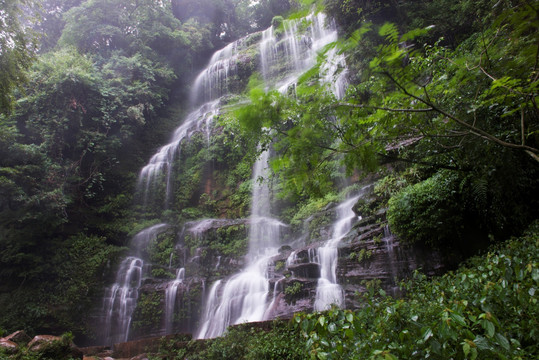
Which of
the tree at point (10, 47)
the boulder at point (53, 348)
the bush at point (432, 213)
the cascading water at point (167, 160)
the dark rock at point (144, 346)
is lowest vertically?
the dark rock at point (144, 346)

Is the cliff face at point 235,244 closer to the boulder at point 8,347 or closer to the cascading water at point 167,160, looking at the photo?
the cascading water at point 167,160

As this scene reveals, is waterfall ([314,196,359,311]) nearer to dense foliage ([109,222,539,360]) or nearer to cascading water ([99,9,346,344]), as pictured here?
cascading water ([99,9,346,344])

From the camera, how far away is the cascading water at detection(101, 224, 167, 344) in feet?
32.0

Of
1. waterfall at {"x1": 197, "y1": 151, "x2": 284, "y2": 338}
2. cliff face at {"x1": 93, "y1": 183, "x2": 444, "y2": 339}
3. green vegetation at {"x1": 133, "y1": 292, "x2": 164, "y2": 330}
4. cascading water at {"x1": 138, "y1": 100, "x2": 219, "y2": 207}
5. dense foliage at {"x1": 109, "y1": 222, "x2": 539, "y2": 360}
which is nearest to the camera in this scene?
dense foliage at {"x1": 109, "y1": 222, "x2": 539, "y2": 360}

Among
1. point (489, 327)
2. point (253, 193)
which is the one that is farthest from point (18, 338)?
point (253, 193)

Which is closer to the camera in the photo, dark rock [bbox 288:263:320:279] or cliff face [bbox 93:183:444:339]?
cliff face [bbox 93:183:444:339]

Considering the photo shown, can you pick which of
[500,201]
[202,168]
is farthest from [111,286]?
[500,201]

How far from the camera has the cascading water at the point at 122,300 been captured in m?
9.77

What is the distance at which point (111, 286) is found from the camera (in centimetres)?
1060

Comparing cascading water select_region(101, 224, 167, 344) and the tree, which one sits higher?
the tree

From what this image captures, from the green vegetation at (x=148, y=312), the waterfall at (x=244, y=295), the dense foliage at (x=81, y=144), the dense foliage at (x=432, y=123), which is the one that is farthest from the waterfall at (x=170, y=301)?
the dense foliage at (x=432, y=123)

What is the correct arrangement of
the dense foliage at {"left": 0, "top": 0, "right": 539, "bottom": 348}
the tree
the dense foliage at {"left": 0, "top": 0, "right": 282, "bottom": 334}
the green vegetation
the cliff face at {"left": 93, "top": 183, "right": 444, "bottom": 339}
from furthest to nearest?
the dense foliage at {"left": 0, "top": 0, "right": 282, "bottom": 334}, the green vegetation, the cliff face at {"left": 93, "top": 183, "right": 444, "bottom": 339}, the tree, the dense foliage at {"left": 0, "top": 0, "right": 539, "bottom": 348}

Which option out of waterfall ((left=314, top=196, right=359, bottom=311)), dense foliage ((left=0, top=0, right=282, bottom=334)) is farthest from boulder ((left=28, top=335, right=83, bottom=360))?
waterfall ((left=314, top=196, right=359, bottom=311))

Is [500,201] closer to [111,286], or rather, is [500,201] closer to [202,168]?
[111,286]
